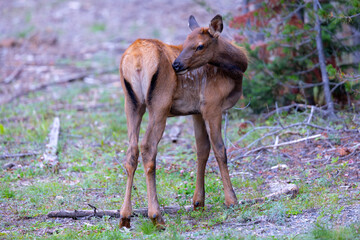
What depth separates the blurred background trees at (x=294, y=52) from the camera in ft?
31.6

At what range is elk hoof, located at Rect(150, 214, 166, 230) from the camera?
5723 mm

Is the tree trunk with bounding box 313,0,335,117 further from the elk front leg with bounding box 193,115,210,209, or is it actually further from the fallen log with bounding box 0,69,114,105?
the fallen log with bounding box 0,69,114,105

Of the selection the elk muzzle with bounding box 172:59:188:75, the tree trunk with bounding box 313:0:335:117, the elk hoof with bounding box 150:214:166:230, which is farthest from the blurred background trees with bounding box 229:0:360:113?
the elk hoof with bounding box 150:214:166:230

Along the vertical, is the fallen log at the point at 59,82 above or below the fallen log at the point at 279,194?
above

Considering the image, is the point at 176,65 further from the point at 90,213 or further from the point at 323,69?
the point at 323,69

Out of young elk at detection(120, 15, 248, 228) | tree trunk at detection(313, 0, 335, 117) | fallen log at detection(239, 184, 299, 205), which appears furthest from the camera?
tree trunk at detection(313, 0, 335, 117)

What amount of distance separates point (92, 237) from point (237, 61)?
3333 millimetres

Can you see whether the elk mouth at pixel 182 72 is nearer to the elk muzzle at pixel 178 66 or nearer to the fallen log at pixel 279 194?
the elk muzzle at pixel 178 66

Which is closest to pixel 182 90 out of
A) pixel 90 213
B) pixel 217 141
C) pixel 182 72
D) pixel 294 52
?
pixel 182 72

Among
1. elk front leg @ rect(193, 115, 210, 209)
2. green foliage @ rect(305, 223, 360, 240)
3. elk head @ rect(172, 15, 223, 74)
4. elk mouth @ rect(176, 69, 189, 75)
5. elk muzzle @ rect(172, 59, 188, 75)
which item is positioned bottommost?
green foliage @ rect(305, 223, 360, 240)

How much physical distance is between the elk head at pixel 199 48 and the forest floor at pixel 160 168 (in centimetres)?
198

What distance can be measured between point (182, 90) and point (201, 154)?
103 cm

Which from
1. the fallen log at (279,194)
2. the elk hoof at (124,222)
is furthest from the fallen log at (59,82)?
the fallen log at (279,194)

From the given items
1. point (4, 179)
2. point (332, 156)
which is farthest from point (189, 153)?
point (4, 179)
